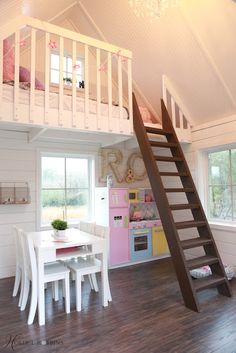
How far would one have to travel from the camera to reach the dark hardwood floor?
6.75 feet

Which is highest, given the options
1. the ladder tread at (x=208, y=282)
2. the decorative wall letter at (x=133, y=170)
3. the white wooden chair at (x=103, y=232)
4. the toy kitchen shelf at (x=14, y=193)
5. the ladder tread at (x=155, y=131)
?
the ladder tread at (x=155, y=131)

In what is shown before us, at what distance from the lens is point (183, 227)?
9.77ft

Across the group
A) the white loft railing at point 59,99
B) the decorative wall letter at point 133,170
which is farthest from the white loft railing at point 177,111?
the decorative wall letter at point 133,170

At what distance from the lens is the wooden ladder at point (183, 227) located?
2.71 m

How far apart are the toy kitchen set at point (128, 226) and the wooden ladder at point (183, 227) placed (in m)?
1.14

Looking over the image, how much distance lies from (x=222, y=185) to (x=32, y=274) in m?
3.02

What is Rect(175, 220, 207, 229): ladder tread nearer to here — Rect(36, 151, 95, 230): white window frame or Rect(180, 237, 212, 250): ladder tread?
Rect(180, 237, 212, 250): ladder tread

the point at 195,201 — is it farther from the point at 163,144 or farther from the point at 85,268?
the point at 85,268

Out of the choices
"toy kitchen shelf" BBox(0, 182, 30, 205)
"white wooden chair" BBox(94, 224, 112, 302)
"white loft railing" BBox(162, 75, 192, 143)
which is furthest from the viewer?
"white loft railing" BBox(162, 75, 192, 143)

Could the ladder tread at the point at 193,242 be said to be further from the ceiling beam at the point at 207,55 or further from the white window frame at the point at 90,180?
the white window frame at the point at 90,180

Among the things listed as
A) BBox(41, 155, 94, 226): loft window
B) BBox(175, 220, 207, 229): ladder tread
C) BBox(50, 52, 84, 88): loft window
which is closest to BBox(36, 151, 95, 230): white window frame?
BBox(41, 155, 94, 226): loft window

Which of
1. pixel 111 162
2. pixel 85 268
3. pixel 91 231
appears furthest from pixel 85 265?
pixel 111 162

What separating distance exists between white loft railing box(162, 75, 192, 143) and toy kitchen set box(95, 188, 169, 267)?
4.17 feet

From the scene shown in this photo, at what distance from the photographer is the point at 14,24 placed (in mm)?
2549
